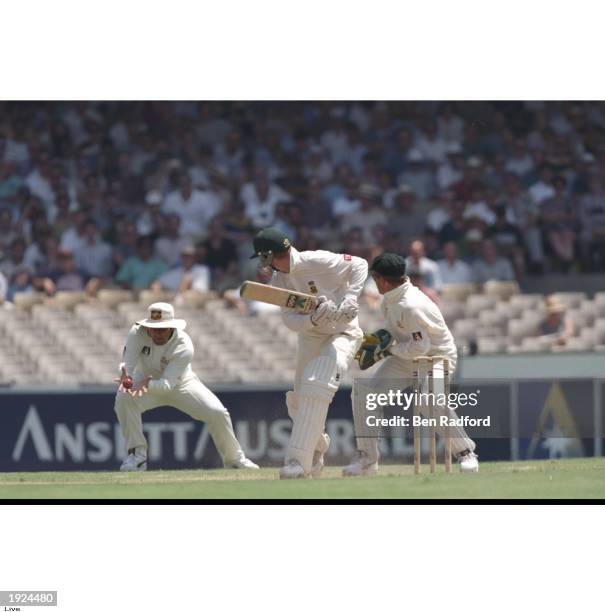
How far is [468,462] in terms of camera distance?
12.6 m

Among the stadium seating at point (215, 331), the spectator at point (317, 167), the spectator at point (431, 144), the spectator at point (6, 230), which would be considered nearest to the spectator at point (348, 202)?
the spectator at point (317, 167)

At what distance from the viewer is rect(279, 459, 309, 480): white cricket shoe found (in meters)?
12.4

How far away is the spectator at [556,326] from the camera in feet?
60.7

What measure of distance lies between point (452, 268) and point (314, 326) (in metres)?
7.02

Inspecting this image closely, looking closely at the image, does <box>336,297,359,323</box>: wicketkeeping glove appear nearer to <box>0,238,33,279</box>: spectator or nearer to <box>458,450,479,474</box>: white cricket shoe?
<box>458,450,479,474</box>: white cricket shoe

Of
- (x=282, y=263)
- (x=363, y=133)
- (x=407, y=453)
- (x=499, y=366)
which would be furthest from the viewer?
(x=363, y=133)

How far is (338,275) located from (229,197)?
26.3ft

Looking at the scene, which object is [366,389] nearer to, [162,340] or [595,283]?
[162,340]

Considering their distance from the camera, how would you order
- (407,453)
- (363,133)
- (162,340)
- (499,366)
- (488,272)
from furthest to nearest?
(363,133) < (488,272) < (499,366) < (407,453) < (162,340)

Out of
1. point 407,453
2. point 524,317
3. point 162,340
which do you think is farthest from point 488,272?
point 162,340

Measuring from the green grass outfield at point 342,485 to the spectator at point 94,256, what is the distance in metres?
6.66

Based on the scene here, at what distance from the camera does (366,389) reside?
1266cm

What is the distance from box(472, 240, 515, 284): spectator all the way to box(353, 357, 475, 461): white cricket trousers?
22.2ft

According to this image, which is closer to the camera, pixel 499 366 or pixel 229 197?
pixel 499 366
